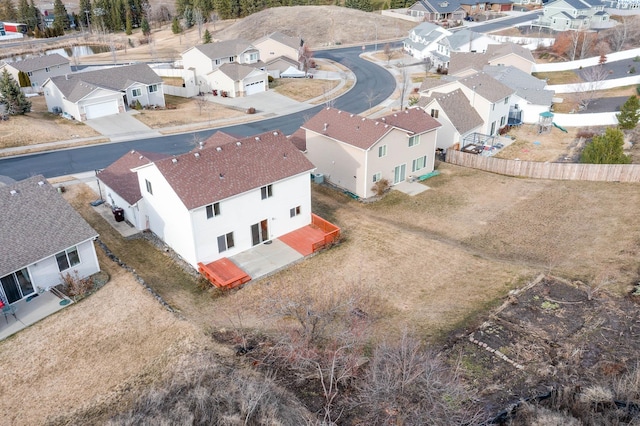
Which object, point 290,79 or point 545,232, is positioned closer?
point 545,232

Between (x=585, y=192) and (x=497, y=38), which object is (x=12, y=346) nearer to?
(x=585, y=192)

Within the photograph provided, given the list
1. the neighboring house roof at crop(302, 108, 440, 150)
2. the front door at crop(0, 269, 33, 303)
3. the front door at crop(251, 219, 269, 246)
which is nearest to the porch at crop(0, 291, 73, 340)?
the front door at crop(0, 269, 33, 303)

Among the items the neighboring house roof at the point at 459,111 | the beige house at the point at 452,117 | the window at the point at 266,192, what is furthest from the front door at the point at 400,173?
the window at the point at 266,192

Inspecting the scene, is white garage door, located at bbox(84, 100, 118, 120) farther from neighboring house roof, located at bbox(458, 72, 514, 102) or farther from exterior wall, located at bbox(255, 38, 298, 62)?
neighboring house roof, located at bbox(458, 72, 514, 102)

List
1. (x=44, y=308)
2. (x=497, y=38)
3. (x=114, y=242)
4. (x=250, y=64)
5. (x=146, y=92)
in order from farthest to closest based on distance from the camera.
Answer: (x=497, y=38) → (x=250, y=64) → (x=146, y=92) → (x=114, y=242) → (x=44, y=308)

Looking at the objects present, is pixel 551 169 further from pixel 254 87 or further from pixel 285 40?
pixel 285 40

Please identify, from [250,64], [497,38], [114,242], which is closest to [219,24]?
[250,64]

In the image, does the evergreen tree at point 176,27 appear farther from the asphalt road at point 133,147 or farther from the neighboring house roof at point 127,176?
the neighboring house roof at point 127,176
